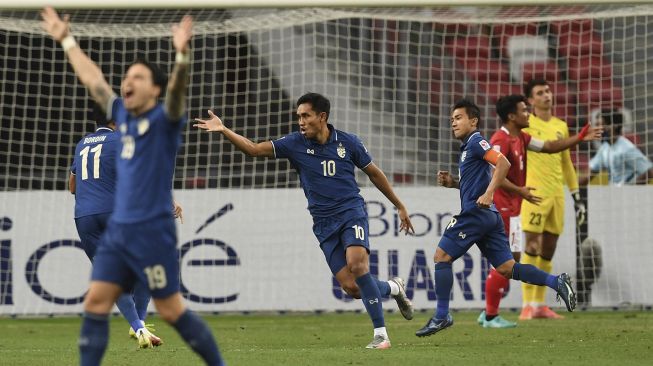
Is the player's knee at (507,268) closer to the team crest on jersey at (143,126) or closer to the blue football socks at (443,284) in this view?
the blue football socks at (443,284)

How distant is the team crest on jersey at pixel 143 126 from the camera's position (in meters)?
6.11

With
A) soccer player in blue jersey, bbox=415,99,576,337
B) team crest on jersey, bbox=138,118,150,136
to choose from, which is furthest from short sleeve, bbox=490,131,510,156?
team crest on jersey, bbox=138,118,150,136

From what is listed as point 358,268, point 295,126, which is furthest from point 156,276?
point 295,126

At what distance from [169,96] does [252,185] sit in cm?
957

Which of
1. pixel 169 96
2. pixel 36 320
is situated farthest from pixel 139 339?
pixel 36 320

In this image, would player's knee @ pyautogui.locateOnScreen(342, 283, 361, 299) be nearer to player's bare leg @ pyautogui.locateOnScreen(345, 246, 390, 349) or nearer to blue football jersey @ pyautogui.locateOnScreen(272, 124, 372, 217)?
player's bare leg @ pyautogui.locateOnScreen(345, 246, 390, 349)

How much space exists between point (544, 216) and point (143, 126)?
7.66 m

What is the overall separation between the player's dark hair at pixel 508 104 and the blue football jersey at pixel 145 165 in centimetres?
623

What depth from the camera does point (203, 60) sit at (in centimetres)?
1619

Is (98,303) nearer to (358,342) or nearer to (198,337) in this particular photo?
(198,337)

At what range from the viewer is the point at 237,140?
30.4 feet

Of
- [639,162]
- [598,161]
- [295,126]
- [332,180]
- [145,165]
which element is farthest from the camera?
[295,126]

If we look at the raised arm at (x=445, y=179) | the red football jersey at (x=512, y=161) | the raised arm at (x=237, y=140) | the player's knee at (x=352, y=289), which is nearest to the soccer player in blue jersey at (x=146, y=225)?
the raised arm at (x=237, y=140)

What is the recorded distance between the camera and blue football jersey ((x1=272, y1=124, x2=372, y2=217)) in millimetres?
9562
